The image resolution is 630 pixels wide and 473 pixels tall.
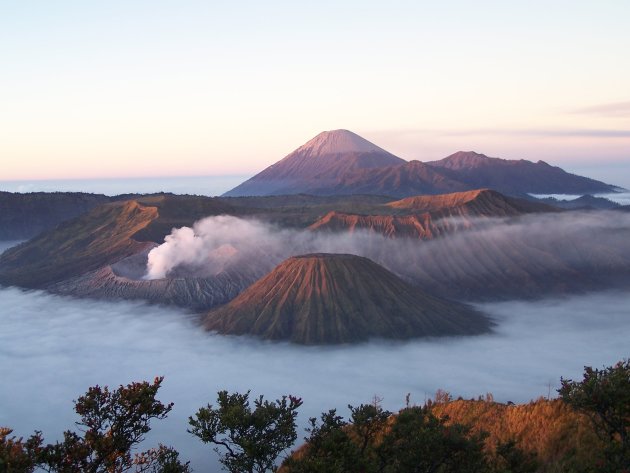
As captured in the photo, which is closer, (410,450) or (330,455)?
(330,455)

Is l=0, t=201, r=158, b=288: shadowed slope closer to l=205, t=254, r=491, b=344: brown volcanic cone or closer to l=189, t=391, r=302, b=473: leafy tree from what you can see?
l=205, t=254, r=491, b=344: brown volcanic cone

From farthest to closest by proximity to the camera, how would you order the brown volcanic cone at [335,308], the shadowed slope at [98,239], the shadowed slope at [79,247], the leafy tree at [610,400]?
the shadowed slope at [98,239] → the shadowed slope at [79,247] → the brown volcanic cone at [335,308] → the leafy tree at [610,400]

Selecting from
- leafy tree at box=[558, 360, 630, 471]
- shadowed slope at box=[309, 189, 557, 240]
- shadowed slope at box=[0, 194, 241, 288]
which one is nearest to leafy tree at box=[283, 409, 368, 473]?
leafy tree at box=[558, 360, 630, 471]

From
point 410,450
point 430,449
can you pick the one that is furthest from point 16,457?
point 430,449

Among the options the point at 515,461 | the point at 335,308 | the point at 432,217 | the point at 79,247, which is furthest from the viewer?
the point at 79,247

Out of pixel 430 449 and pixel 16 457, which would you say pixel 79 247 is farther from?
pixel 430 449

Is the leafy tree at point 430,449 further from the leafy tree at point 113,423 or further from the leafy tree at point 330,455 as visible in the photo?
the leafy tree at point 113,423

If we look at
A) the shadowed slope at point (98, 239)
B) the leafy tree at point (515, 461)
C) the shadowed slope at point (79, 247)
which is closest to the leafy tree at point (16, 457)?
the leafy tree at point (515, 461)

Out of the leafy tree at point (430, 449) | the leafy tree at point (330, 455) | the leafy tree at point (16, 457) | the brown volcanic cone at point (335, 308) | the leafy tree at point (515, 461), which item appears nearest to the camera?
the leafy tree at point (16, 457)
